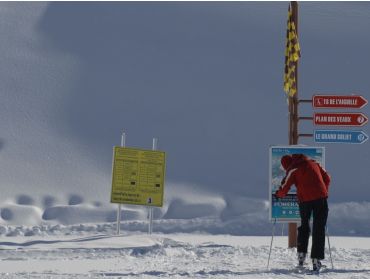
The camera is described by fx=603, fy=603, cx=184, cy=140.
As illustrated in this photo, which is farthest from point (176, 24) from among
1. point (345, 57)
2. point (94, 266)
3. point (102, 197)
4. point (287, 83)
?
point (94, 266)

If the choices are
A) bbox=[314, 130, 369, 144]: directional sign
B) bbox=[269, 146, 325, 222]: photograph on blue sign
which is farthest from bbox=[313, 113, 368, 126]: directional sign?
bbox=[269, 146, 325, 222]: photograph on blue sign

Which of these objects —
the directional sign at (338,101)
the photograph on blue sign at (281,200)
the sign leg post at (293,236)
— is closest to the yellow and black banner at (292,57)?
the directional sign at (338,101)

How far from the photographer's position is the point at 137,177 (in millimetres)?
11203

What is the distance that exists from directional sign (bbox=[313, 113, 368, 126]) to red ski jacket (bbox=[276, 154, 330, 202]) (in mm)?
2636

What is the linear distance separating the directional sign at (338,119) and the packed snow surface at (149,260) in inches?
79.8

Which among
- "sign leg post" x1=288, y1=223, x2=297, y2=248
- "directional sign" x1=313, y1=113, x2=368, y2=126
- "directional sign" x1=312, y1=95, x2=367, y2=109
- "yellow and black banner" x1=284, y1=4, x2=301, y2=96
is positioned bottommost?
"sign leg post" x1=288, y1=223, x2=297, y2=248

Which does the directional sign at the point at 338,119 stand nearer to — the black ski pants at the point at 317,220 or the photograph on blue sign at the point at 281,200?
the photograph on blue sign at the point at 281,200

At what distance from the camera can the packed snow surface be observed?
22.5 ft

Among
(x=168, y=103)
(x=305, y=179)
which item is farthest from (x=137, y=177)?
(x=168, y=103)

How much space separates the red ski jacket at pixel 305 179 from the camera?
23.2 feet

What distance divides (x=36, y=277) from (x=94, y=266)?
1006 mm

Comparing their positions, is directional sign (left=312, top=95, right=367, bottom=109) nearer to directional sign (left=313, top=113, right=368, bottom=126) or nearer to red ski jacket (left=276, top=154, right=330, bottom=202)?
directional sign (left=313, top=113, right=368, bottom=126)

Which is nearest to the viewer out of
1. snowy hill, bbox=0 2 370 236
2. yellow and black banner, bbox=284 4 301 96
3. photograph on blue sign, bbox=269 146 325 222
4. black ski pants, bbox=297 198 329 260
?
black ski pants, bbox=297 198 329 260

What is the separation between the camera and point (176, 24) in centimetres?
3438
